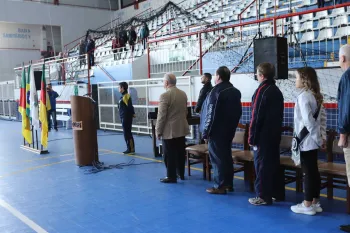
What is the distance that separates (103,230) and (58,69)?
13.6m

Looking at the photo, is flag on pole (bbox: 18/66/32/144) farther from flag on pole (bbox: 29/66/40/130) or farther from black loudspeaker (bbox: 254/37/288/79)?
black loudspeaker (bbox: 254/37/288/79)

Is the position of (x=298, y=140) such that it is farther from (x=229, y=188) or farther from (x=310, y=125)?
(x=229, y=188)

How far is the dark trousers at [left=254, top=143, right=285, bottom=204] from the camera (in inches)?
158

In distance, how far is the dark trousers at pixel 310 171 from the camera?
3729 millimetres

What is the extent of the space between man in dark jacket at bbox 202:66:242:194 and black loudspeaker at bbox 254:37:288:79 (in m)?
1.31

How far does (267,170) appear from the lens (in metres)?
4.03

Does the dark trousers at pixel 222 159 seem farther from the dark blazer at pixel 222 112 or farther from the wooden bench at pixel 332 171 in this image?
the wooden bench at pixel 332 171

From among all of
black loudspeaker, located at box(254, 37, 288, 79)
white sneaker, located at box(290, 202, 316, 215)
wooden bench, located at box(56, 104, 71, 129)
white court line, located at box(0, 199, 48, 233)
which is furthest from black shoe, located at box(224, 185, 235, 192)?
wooden bench, located at box(56, 104, 71, 129)

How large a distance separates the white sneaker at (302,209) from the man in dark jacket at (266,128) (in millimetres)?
310

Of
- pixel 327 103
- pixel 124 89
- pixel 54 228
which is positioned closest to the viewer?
pixel 54 228

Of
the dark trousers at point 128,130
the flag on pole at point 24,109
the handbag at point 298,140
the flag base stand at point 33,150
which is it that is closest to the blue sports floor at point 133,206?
the handbag at point 298,140

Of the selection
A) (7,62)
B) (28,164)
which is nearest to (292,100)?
(28,164)

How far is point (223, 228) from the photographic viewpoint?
3.54 m

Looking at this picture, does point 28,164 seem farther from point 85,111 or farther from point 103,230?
point 103,230
